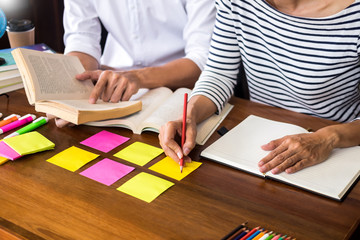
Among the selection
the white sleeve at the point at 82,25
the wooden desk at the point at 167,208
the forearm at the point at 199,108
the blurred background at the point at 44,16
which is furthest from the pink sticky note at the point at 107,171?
the blurred background at the point at 44,16

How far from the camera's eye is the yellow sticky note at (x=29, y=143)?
44.4 inches

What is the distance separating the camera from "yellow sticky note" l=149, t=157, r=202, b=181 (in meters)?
1.05

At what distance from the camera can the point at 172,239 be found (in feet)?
2.72

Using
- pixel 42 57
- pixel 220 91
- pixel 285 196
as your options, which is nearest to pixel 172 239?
pixel 285 196

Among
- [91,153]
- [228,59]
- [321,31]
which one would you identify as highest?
[321,31]

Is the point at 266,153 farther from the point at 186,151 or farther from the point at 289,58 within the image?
the point at 289,58

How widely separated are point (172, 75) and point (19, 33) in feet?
2.32

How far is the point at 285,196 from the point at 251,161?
140mm

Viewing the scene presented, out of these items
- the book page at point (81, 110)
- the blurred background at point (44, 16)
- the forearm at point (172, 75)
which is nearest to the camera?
the book page at point (81, 110)

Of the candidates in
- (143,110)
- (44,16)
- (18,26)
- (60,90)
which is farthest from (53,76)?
(44,16)

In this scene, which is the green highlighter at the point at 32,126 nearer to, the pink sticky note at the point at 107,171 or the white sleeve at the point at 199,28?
the pink sticky note at the point at 107,171

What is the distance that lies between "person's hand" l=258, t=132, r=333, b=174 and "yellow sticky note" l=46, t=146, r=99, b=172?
1.41ft

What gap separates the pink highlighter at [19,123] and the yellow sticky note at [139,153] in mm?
341

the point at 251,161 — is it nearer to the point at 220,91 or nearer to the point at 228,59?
the point at 220,91
